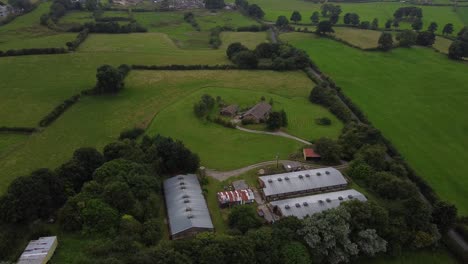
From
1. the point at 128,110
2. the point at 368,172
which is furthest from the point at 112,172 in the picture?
the point at 368,172

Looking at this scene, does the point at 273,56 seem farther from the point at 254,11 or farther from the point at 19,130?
the point at 19,130

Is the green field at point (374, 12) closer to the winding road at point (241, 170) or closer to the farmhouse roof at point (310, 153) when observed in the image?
the farmhouse roof at point (310, 153)

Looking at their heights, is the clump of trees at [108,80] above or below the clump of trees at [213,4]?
below

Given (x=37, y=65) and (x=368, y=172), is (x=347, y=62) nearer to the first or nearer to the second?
(x=368, y=172)

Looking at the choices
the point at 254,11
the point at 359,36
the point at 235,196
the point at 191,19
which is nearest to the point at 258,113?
the point at 235,196

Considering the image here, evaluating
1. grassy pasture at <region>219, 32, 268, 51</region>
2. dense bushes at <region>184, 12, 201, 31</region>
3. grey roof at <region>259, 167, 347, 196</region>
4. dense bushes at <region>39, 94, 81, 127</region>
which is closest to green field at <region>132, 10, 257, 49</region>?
dense bushes at <region>184, 12, 201, 31</region>

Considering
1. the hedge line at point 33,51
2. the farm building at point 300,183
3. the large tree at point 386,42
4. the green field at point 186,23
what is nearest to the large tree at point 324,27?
the large tree at point 386,42

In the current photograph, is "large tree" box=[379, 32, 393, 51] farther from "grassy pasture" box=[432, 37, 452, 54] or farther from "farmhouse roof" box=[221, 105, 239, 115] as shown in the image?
"farmhouse roof" box=[221, 105, 239, 115]
